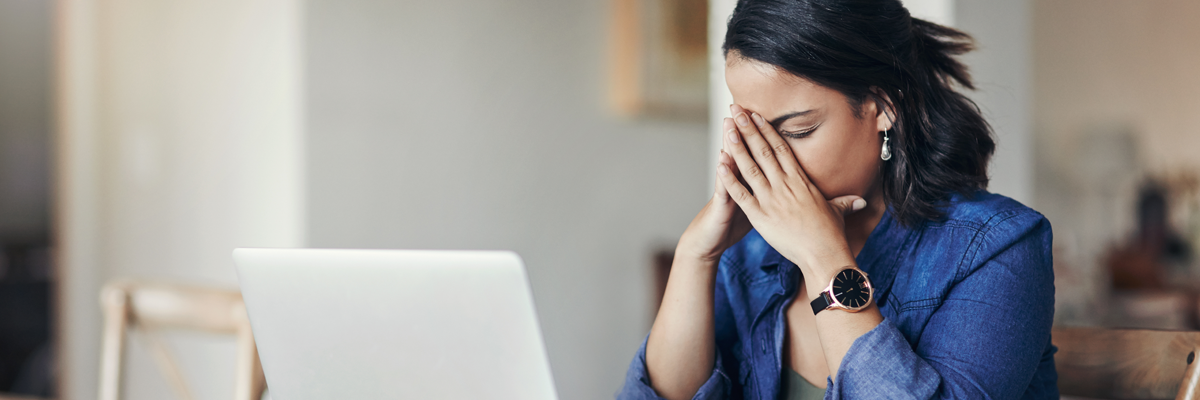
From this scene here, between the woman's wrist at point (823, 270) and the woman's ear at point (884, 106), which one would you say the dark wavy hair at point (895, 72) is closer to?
the woman's ear at point (884, 106)

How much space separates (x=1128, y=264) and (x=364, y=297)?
3753 mm

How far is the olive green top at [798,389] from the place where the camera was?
3.03ft

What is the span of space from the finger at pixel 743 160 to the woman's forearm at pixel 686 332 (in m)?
0.12

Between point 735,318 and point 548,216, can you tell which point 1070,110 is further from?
point 735,318

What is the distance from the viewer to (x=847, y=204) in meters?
0.89

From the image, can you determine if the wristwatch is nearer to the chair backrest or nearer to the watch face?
the watch face

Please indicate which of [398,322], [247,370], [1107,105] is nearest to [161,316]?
[247,370]

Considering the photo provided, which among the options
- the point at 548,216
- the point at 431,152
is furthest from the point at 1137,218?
the point at 431,152

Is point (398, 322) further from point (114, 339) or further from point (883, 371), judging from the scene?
point (114, 339)

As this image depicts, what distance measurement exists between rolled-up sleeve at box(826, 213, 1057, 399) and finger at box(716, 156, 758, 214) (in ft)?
0.62

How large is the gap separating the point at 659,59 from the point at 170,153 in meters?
1.47

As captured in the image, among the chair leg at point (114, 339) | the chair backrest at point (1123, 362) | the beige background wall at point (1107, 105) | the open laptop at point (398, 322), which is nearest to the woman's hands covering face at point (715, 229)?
the open laptop at point (398, 322)

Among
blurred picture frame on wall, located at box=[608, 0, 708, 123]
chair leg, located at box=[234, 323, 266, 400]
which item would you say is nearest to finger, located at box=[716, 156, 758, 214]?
chair leg, located at box=[234, 323, 266, 400]

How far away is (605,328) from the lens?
99.2 inches
